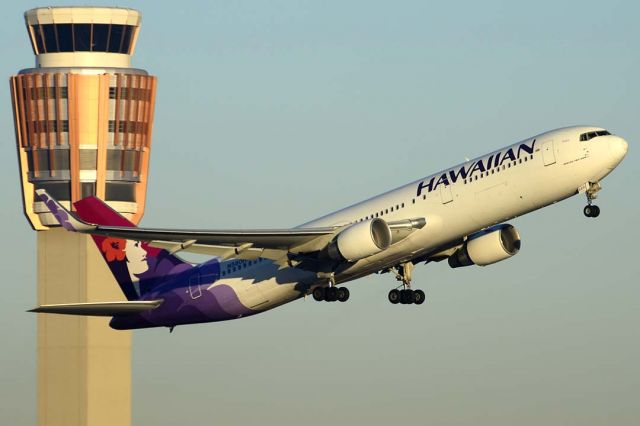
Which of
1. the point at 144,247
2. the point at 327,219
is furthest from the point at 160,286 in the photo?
the point at 327,219

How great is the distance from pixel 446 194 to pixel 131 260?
22336 mm

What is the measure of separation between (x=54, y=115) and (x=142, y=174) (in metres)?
10.9

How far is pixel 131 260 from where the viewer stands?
89.2 metres

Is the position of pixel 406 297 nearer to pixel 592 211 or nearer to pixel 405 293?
pixel 405 293

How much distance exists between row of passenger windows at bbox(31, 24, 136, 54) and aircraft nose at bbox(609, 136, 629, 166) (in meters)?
104

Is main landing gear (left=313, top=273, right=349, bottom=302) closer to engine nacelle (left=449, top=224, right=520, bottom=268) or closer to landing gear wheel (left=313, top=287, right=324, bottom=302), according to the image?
landing gear wheel (left=313, top=287, right=324, bottom=302)

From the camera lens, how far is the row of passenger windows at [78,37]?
168 metres

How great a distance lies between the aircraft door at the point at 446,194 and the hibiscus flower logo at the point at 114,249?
22666mm

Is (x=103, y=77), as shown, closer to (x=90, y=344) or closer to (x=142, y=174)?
(x=142, y=174)

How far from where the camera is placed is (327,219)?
260 ft

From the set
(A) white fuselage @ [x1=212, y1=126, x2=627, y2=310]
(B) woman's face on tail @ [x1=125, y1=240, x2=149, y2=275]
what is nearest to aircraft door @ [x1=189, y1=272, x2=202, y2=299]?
(B) woman's face on tail @ [x1=125, y1=240, x2=149, y2=275]

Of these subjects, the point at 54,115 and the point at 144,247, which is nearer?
the point at 144,247

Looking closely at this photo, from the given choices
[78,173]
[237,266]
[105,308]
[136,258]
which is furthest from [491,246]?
[78,173]

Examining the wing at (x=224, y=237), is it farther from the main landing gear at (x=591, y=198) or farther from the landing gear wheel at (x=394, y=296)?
the main landing gear at (x=591, y=198)
